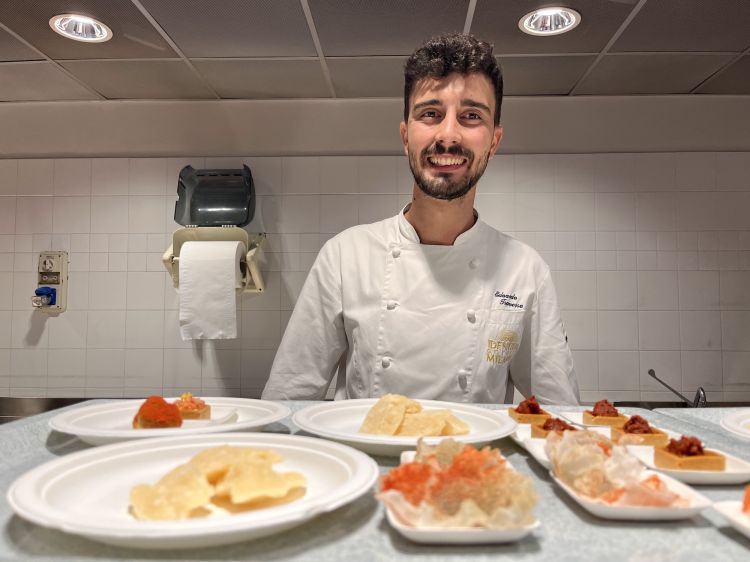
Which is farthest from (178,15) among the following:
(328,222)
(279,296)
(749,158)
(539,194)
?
(749,158)

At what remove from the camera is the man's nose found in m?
1.44

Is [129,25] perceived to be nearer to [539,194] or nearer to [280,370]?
[280,370]

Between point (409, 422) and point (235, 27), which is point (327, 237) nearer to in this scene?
point (235, 27)

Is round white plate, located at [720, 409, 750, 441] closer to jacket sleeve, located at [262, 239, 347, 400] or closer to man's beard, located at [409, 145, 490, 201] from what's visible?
man's beard, located at [409, 145, 490, 201]

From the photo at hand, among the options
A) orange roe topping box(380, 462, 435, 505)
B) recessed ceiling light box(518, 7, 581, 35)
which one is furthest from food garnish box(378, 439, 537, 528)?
recessed ceiling light box(518, 7, 581, 35)

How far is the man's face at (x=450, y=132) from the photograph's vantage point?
1453 mm

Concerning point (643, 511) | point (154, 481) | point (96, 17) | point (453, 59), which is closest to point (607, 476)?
point (643, 511)

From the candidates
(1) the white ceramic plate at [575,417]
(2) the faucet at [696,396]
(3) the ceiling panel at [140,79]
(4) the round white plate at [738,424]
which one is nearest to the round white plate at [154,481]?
(1) the white ceramic plate at [575,417]

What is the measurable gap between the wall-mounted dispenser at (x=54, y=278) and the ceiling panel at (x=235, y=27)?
155 cm

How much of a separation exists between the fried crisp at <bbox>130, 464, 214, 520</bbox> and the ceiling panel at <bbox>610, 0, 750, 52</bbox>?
2.52 meters

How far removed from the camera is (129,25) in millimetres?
2424

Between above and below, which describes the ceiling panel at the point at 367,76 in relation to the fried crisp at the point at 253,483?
above

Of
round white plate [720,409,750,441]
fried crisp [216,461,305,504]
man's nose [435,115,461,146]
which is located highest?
man's nose [435,115,461,146]

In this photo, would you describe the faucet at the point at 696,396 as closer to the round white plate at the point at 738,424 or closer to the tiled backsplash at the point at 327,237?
the tiled backsplash at the point at 327,237
